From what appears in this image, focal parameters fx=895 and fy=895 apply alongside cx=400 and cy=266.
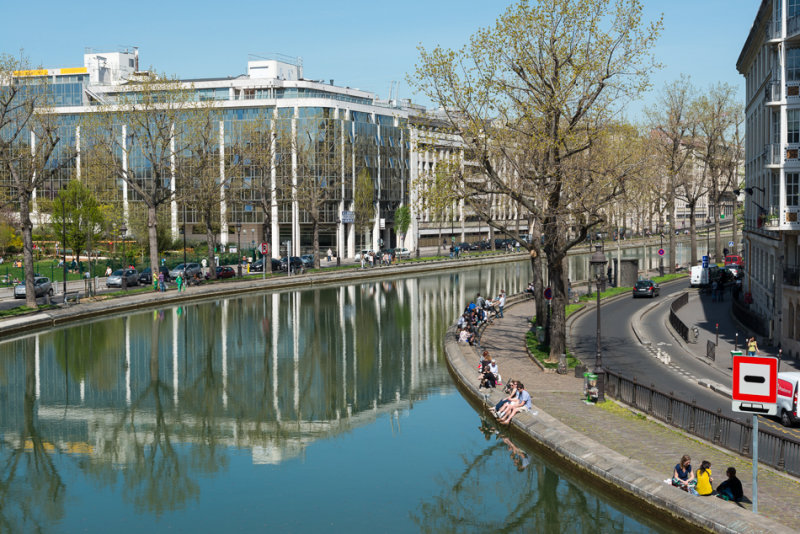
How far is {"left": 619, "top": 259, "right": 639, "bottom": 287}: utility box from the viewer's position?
83.7m

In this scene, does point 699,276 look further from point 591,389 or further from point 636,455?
point 636,455

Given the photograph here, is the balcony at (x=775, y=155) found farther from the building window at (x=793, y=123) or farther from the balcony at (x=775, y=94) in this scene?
the balcony at (x=775, y=94)

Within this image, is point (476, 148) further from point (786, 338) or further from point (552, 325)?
point (786, 338)

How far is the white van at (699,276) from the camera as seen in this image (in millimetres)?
81125

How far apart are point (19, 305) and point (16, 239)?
39346 millimetres

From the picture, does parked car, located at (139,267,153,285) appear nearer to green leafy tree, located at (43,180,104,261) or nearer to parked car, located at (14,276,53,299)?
green leafy tree, located at (43,180,104,261)

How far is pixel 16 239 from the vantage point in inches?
3925

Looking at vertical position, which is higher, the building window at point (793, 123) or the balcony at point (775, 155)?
the building window at point (793, 123)

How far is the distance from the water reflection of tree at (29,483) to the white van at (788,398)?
2324cm

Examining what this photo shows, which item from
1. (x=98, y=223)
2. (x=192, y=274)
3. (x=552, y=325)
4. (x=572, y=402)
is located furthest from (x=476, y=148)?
(x=98, y=223)

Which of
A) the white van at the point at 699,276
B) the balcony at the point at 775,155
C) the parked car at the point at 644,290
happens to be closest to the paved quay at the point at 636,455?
the balcony at the point at 775,155

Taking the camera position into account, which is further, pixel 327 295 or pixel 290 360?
pixel 327 295

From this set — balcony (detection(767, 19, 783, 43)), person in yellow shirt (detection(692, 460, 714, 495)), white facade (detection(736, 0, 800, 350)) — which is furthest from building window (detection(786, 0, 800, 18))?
person in yellow shirt (detection(692, 460, 714, 495))

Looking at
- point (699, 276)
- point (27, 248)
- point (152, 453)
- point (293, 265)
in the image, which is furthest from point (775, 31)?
point (293, 265)
